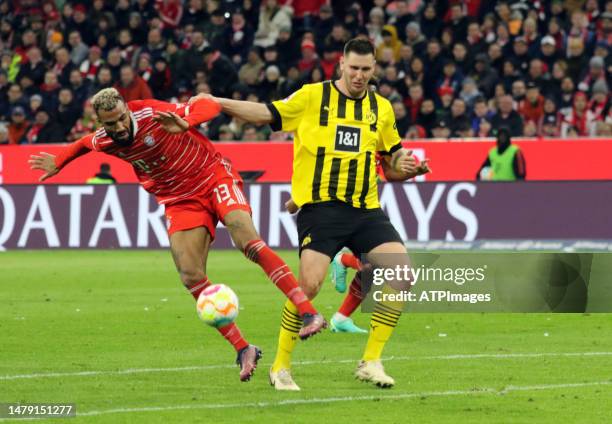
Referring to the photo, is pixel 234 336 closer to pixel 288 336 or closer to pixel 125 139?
pixel 288 336

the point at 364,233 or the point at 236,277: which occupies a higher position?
the point at 364,233

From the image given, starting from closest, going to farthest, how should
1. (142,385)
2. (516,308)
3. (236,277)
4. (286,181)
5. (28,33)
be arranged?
(142,385) → (516,308) → (236,277) → (286,181) → (28,33)

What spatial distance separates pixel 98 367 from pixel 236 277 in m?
7.61

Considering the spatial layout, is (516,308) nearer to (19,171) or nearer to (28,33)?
(19,171)

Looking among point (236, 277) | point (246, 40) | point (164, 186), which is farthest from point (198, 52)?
point (164, 186)

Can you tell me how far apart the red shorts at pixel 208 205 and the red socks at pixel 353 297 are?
6.72 ft

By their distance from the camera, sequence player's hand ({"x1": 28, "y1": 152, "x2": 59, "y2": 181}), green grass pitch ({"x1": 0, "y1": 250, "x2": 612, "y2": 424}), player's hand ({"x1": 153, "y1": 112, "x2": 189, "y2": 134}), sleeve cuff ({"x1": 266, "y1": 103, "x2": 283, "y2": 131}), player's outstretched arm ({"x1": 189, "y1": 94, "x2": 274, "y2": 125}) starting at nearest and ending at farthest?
green grass pitch ({"x1": 0, "y1": 250, "x2": 612, "y2": 424}) → player's hand ({"x1": 153, "y1": 112, "x2": 189, "y2": 134}) → player's outstretched arm ({"x1": 189, "y1": 94, "x2": 274, "y2": 125}) → sleeve cuff ({"x1": 266, "y1": 103, "x2": 283, "y2": 131}) → player's hand ({"x1": 28, "y1": 152, "x2": 59, "y2": 181})

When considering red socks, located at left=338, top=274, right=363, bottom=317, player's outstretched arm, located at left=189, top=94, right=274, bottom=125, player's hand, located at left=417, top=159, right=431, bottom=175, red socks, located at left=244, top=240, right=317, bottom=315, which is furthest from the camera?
red socks, located at left=338, top=274, right=363, bottom=317

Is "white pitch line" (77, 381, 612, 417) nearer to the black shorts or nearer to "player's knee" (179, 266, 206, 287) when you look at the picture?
the black shorts

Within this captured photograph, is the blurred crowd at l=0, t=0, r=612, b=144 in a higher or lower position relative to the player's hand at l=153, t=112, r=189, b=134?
lower

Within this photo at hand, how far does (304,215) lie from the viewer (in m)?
9.53

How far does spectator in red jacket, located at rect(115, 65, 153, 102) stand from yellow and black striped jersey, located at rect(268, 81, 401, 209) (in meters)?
16.5

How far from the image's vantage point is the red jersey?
9.99 metres

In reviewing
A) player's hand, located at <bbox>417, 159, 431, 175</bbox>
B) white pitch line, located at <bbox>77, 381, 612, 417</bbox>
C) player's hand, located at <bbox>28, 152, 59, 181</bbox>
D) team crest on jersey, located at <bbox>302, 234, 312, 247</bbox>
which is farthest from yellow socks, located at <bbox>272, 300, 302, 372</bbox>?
player's hand, located at <bbox>28, 152, 59, 181</bbox>
